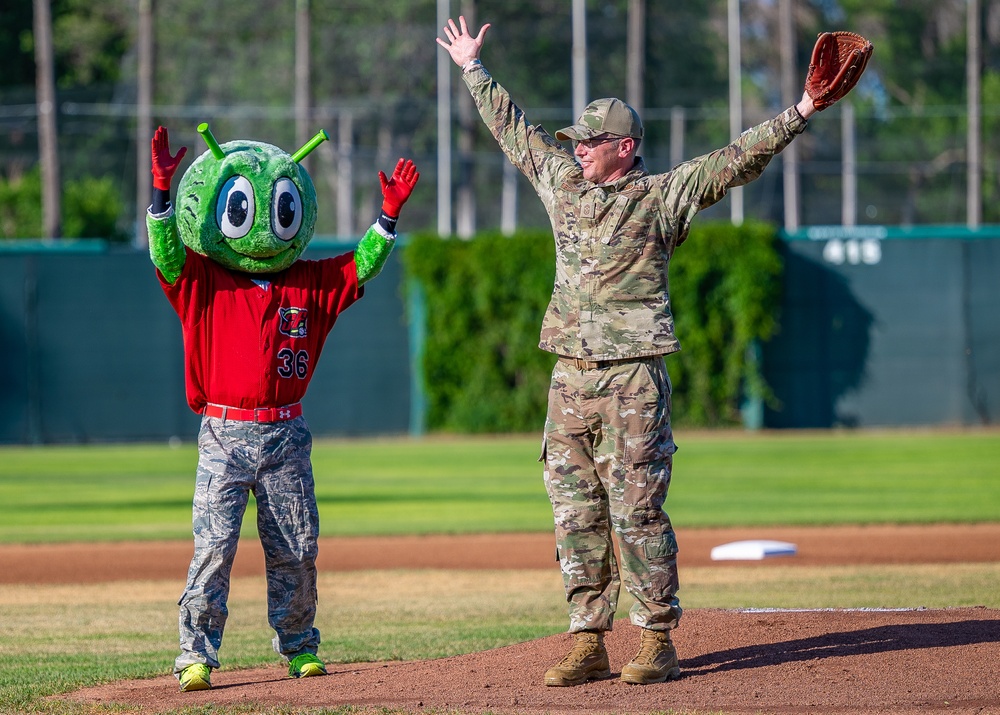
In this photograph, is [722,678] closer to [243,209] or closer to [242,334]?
[242,334]

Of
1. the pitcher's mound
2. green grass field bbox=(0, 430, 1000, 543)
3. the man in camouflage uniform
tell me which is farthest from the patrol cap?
green grass field bbox=(0, 430, 1000, 543)

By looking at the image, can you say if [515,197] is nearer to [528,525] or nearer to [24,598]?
[528,525]

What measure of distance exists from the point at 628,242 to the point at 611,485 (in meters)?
0.95

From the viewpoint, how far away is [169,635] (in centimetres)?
794

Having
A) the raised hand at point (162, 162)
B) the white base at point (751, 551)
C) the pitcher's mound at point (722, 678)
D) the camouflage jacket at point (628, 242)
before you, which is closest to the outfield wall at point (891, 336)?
the white base at point (751, 551)

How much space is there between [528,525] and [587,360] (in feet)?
27.2

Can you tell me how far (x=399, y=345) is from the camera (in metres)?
24.5

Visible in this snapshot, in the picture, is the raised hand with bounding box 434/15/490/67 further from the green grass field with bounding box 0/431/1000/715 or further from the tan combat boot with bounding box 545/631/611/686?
the green grass field with bounding box 0/431/1000/715

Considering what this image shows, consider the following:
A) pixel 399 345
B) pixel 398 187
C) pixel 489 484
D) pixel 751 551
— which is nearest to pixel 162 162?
pixel 398 187

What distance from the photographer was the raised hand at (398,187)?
5.93 metres

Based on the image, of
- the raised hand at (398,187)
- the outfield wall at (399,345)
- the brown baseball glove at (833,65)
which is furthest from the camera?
the outfield wall at (399,345)

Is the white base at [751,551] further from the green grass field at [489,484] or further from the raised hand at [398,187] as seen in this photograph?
the raised hand at [398,187]

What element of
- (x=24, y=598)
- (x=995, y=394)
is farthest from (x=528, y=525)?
(x=995, y=394)

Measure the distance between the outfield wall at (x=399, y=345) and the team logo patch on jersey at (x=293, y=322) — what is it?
17970 mm
